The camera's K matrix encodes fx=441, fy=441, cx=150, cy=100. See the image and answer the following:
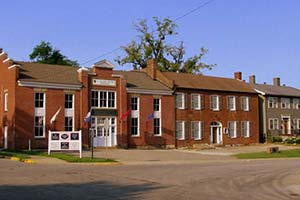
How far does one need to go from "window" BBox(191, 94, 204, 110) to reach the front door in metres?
11.0

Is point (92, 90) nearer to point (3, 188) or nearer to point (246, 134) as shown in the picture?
point (246, 134)

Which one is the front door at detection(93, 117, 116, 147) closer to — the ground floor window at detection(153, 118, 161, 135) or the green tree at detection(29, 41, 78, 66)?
the ground floor window at detection(153, 118, 161, 135)

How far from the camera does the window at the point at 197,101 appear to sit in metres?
49.3

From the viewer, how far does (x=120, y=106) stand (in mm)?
42500

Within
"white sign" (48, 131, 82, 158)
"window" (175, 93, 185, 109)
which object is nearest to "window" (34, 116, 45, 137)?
"white sign" (48, 131, 82, 158)

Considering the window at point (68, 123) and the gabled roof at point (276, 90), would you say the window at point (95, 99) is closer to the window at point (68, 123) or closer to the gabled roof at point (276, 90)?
the window at point (68, 123)

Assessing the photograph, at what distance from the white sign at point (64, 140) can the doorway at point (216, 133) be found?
23596 millimetres

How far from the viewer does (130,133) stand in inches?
1710

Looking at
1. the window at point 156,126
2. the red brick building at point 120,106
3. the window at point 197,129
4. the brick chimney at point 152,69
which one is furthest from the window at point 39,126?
the window at point 197,129

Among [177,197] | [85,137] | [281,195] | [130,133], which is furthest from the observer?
[130,133]

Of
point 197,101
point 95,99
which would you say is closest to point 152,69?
point 197,101

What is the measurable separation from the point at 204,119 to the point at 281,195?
3680 cm

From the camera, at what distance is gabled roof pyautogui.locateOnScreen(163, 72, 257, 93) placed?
164ft

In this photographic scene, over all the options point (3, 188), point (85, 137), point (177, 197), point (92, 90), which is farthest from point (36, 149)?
point (177, 197)
